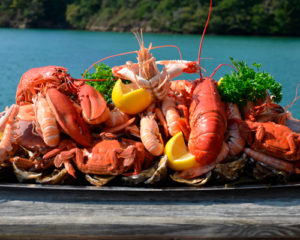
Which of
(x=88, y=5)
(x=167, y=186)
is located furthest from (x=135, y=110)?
(x=88, y=5)

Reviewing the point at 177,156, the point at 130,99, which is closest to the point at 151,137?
the point at 177,156

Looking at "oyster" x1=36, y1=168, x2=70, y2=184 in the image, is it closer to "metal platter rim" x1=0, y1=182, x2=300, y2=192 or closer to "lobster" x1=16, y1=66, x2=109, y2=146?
"metal platter rim" x1=0, y1=182, x2=300, y2=192

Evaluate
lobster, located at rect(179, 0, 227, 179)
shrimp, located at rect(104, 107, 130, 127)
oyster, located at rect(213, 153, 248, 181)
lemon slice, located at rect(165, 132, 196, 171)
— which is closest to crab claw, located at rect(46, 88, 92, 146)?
shrimp, located at rect(104, 107, 130, 127)

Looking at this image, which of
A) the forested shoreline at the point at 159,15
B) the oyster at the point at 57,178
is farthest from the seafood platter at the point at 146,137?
the forested shoreline at the point at 159,15

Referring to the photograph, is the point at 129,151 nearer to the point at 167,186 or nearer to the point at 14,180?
the point at 167,186

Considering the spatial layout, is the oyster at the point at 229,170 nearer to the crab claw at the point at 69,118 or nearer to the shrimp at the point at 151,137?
the shrimp at the point at 151,137

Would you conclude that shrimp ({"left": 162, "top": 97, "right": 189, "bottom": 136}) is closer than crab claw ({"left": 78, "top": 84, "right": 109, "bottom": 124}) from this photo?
No
